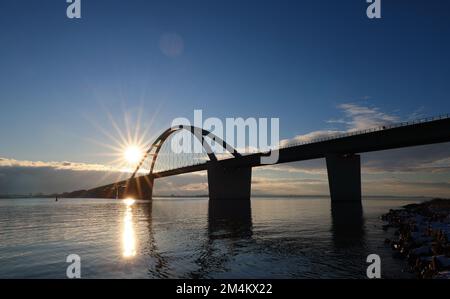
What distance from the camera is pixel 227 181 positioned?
118m

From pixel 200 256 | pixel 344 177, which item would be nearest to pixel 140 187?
pixel 344 177

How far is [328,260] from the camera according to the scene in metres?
18.6

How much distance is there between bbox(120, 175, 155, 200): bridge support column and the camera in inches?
6437

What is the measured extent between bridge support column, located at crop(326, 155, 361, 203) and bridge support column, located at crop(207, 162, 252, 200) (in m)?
43.1

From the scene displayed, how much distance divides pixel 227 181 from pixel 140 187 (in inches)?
2770

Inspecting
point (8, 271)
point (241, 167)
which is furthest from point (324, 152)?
point (8, 271)

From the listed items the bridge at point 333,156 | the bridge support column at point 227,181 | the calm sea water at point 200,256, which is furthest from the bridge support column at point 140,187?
the calm sea water at point 200,256
